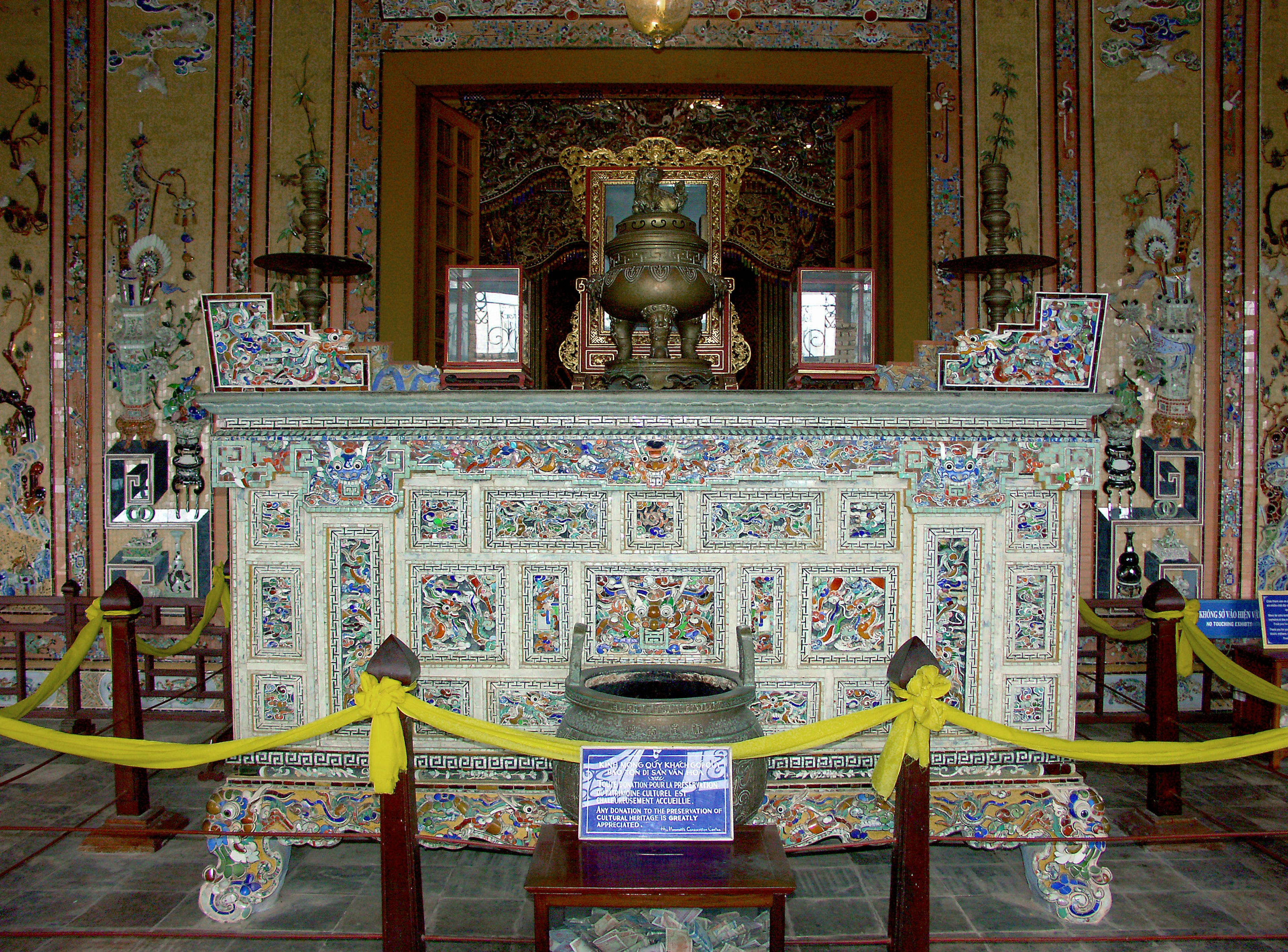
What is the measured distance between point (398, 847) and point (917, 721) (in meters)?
1.49

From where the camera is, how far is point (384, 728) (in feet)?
7.82

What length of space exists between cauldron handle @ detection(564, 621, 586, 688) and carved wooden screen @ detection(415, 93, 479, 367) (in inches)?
112

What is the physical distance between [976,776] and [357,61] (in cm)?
522

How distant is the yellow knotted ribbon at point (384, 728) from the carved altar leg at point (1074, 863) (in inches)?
84.4

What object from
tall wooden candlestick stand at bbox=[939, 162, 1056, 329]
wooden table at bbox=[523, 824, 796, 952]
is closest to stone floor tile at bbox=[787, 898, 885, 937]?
wooden table at bbox=[523, 824, 796, 952]

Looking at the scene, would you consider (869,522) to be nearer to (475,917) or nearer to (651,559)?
(651,559)

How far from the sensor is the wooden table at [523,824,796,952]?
2.23m

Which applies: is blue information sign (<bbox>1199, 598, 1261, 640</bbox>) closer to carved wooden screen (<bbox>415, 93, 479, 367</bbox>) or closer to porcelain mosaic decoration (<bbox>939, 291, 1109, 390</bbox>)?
porcelain mosaic decoration (<bbox>939, 291, 1109, 390</bbox>)

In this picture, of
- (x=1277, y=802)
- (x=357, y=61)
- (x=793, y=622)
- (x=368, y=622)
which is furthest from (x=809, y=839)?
(x=357, y=61)

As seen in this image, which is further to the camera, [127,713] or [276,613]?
[127,713]

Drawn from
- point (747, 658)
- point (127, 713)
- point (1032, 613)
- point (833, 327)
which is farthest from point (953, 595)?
point (127, 713)

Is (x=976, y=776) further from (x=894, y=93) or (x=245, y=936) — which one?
(x=894, y=93)

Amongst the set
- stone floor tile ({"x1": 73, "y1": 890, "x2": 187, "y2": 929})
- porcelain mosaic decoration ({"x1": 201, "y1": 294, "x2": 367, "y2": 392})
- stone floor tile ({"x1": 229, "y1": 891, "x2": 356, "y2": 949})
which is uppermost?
porcelain mosaic decoration ({"x1": 201, "y1": 294, "x2": 367, "y2": 392})

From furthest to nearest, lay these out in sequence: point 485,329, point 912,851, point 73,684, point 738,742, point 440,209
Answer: point 440,209
point 73,684
point 485,329
point 738,742
point 912,851
